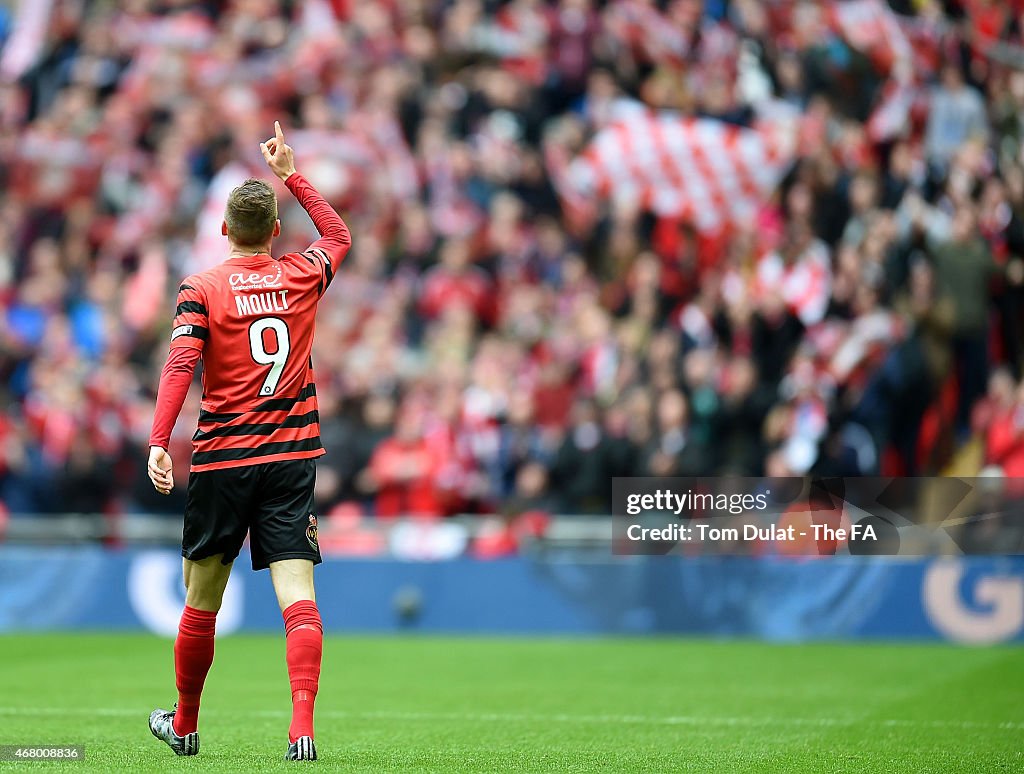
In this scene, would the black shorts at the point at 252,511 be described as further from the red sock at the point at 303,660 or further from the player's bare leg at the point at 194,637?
the red sock at the point at 303,660

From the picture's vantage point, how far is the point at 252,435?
6.32m

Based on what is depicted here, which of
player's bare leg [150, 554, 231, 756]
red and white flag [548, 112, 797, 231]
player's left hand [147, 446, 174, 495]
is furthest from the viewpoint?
red and white flag [548, 112, 797, 231]

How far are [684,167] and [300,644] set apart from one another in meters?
10.9

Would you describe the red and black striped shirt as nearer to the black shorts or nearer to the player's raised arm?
the black shorts

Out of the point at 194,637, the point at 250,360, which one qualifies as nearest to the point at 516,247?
the point at 250,360

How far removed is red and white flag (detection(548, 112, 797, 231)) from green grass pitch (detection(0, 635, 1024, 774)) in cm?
470

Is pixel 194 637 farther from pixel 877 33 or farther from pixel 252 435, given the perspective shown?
pixel 877 33

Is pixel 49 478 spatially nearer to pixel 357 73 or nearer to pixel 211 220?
pixel 211 220

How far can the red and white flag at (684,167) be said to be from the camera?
1595 cm

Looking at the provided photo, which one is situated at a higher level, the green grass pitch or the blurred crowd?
the blurred crowd

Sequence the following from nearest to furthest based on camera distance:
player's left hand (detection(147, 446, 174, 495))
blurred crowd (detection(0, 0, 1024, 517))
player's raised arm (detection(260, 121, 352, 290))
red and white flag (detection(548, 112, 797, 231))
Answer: player's left hand (detection(147, 446, 174, 495)) → player's raised arm (detection(260, 121, 352, 290)) → blurred crowd (detection(0, 0, 1024, 517)) → red and white flag (detection(548, 112, 797, 231))

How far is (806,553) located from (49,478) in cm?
730

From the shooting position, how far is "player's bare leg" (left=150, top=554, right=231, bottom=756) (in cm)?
642

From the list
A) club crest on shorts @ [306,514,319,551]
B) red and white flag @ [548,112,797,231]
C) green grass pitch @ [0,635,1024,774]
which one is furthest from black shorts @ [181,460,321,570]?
red and white flag @ [548,112,797,231]
